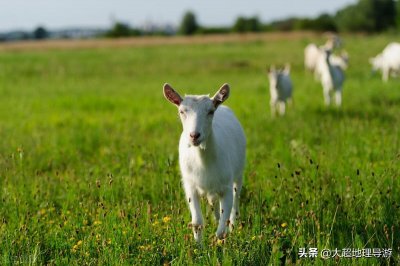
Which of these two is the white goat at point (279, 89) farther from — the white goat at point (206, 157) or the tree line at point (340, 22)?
the tree line at point (340, 22)

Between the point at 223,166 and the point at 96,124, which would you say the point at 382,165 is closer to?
the point at 223,166

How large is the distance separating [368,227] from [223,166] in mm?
1443

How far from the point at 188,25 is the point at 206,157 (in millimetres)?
116119

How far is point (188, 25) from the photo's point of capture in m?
119

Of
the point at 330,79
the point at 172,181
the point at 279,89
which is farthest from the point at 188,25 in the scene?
the point at 172,181

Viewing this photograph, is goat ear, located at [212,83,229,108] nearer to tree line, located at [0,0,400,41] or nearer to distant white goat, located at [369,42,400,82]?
distant white goat, located at [369,42,400,82]

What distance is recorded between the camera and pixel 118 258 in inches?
177

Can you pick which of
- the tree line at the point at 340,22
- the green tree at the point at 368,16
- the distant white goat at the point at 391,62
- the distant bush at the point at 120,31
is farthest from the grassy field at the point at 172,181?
the distant bush at the point at 120,31

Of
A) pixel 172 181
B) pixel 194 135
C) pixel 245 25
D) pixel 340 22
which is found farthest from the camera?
pixel 245 25

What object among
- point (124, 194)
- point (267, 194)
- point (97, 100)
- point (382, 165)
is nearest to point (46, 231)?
point (124, 194)

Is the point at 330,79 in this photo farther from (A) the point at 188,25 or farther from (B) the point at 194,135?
(A) the point at 188,25

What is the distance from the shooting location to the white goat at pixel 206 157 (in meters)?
4.73

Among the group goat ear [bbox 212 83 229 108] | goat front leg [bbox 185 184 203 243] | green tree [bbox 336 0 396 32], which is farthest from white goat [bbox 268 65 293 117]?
green tree [bbox 336 0 396 32]

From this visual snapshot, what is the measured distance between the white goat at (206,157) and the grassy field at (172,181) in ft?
0.59
